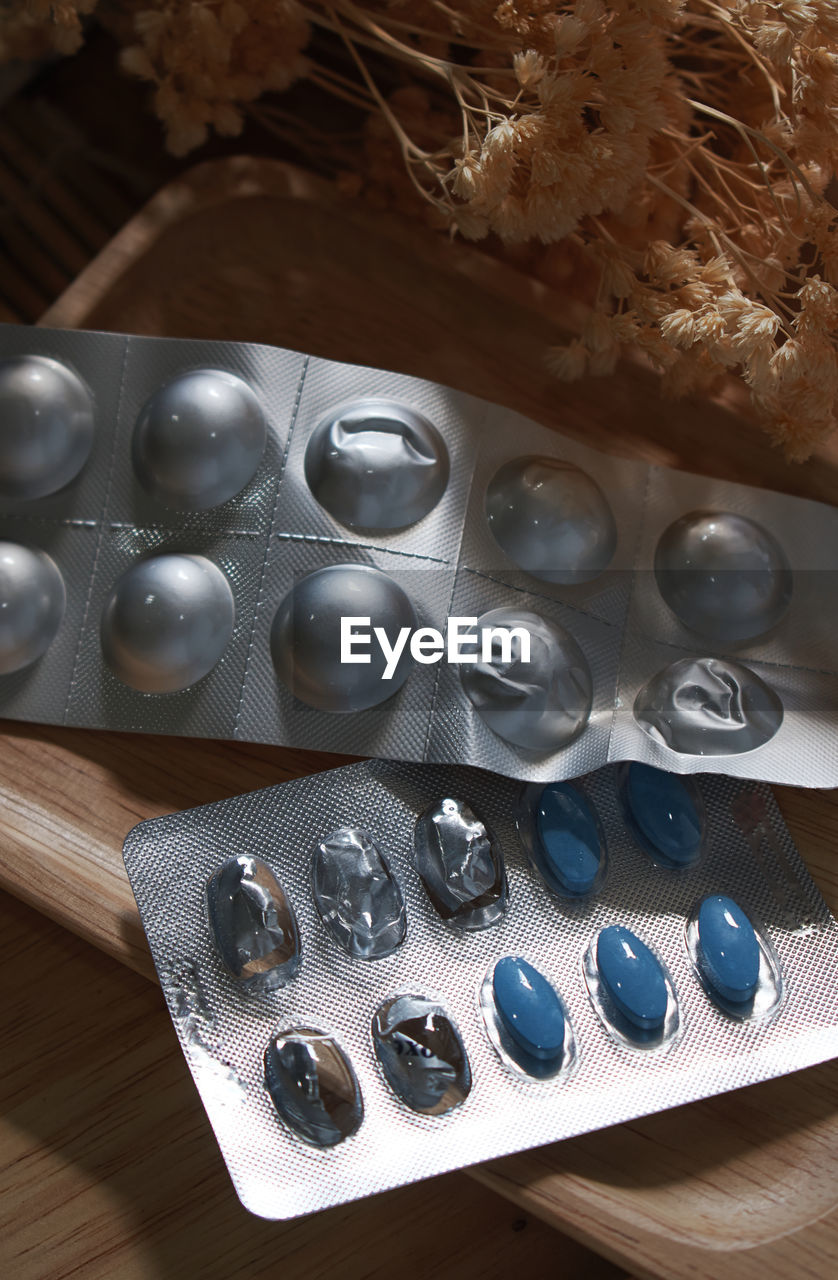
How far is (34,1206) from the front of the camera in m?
0.46

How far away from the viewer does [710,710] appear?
1.63ft

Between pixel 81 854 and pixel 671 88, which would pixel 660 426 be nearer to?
pixel 671 88

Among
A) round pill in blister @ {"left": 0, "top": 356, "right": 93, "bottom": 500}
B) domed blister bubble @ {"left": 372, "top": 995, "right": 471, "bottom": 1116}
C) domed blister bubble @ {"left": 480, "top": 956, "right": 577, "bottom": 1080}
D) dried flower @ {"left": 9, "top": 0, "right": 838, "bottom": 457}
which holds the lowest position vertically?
domed blister bubble @ {"left": 372, "top": 995, "right": 471, "bottom": 1116}

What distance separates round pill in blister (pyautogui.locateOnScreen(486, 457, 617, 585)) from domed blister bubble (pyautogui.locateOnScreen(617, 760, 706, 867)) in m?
0.10

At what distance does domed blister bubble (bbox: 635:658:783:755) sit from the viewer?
0.50 m

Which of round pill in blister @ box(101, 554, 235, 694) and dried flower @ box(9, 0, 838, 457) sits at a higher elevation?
dried flower @ box(9, 0, 838, 457)

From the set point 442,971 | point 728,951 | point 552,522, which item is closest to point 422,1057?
point 442,971

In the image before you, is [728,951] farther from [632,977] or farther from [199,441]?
[199,441]

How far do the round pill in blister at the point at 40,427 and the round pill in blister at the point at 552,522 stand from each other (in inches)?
8.1

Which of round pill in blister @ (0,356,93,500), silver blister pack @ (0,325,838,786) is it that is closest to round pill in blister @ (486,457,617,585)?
silver blister pack @ (0,325,838,786)

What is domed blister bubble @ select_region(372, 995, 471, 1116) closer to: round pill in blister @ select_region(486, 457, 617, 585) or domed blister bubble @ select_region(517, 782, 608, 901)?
domed blister bubble @ select_region(517, 782, 608, 901)

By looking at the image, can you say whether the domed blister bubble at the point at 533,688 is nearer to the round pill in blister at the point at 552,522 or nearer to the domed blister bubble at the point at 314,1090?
the round pill in blister at the point at 552,522

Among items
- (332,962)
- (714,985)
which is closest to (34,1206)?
(332,962)

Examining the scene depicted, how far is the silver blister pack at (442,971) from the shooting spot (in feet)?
1.44
